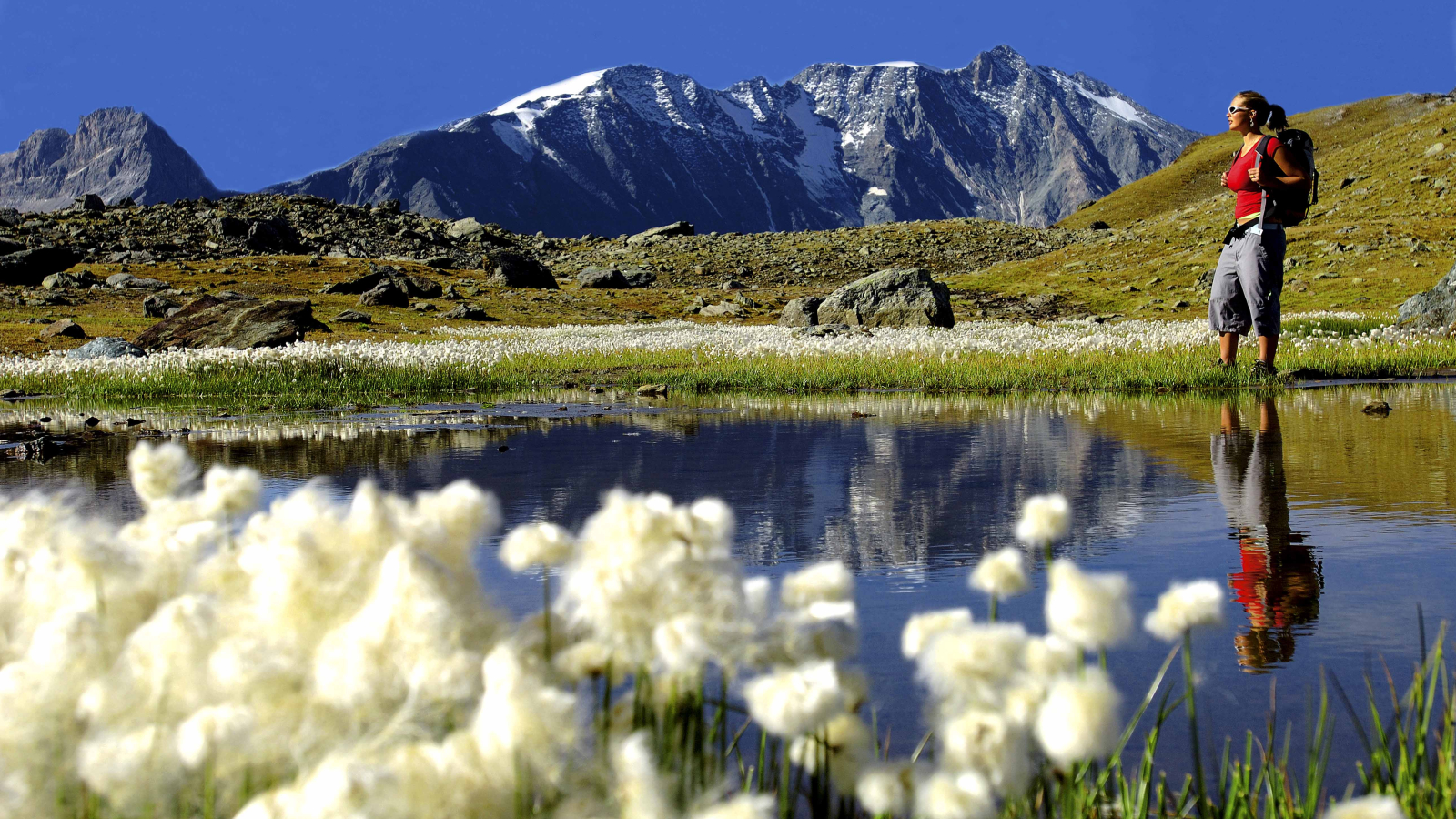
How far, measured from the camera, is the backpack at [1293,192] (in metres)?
13.6

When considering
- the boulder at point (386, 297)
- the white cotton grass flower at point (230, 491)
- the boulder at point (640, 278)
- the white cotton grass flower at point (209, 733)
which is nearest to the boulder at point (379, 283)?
the boulder at point (386, 297)

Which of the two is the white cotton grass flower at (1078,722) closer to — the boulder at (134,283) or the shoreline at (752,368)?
the shoreline at (752,368)

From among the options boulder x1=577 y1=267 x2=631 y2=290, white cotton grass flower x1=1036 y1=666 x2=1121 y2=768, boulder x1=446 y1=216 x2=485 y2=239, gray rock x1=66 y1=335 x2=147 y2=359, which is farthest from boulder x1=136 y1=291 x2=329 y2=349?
boulder x1=446 y1=216 x2=485 y2=239

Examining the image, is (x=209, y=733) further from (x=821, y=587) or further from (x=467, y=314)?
(x=467, y=314)

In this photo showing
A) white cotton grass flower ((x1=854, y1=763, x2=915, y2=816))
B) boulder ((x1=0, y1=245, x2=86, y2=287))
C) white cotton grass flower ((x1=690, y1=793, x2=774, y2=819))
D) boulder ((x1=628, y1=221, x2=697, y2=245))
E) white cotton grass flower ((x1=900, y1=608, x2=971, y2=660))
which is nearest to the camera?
white cotton grass flower ((x1=690, y1=793, x2=774, y2=819))

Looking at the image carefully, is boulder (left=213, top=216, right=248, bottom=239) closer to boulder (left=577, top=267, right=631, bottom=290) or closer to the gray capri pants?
boulder (left=577, top=267, right=631, bottom=290)

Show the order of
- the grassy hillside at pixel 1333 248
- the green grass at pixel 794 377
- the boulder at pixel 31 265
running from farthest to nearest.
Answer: the boulder at pixel 31 265, the grassy hillside at pixel 1333 248, the green grass at pixel 794 377

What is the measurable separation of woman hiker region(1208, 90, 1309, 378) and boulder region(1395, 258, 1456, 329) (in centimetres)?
1273

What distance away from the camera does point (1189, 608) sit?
206 centimetres

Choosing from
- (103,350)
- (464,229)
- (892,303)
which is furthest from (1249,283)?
(464,229)

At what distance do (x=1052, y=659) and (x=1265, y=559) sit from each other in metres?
3.85

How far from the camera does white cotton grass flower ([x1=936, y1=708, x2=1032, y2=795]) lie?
190 centimetres

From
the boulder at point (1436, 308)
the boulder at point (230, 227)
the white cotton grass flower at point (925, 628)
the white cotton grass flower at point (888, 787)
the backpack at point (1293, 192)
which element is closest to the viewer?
the white cotton grass flower at point (888, 787)

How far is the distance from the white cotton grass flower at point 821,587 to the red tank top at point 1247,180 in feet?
42.3
